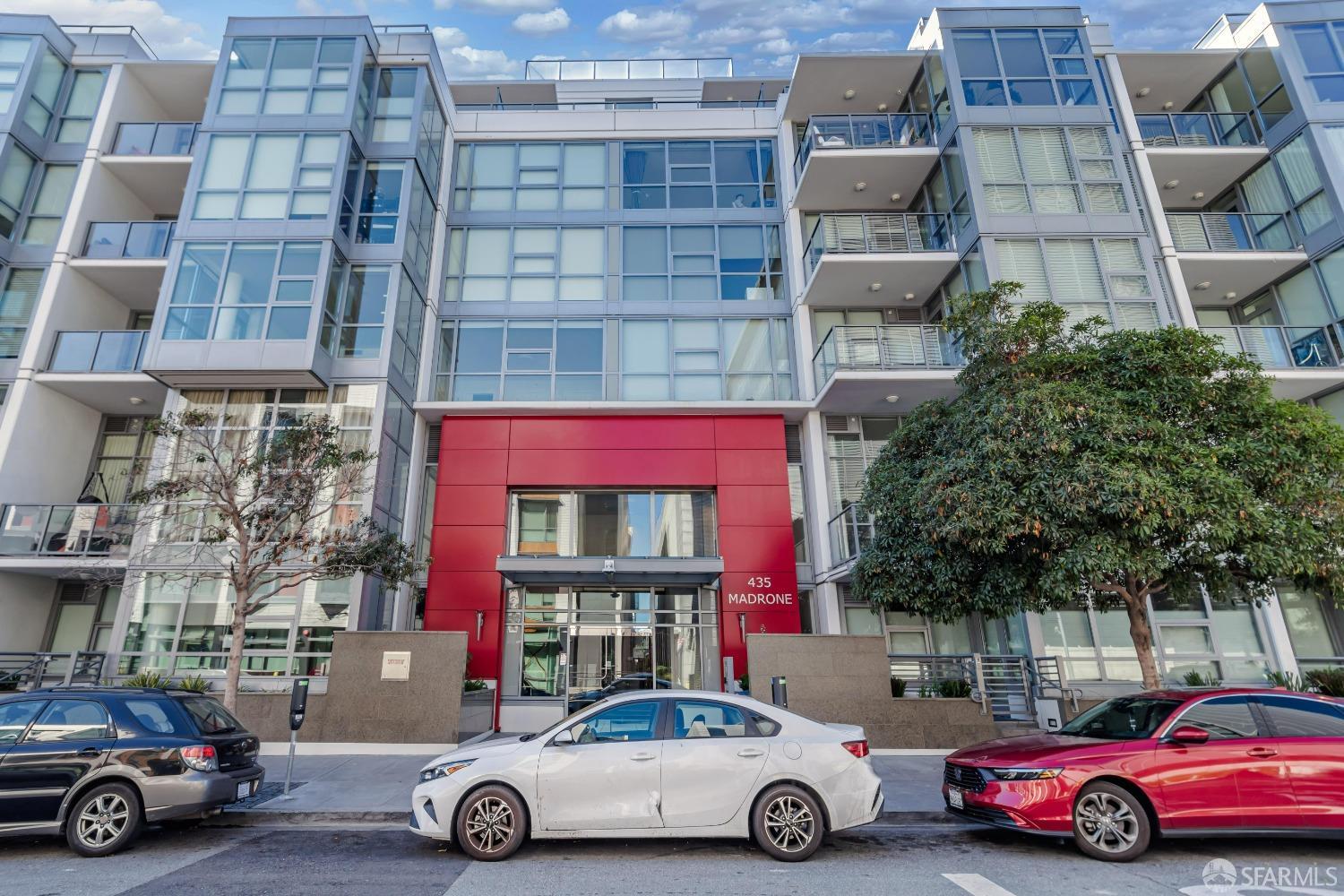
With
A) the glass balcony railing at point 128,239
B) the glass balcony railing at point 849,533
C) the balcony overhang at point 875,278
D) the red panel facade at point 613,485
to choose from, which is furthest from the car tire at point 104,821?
the balcony overhang at point 875,278

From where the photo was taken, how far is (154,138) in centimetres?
1817

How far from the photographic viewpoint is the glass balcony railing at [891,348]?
16.2m

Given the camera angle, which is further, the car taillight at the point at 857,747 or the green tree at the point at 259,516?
the green tree at the point at 259,516

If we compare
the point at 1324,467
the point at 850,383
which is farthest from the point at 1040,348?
the point at 850,383

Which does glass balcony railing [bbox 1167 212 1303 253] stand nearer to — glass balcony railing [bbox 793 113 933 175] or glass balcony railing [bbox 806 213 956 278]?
glass balcony railing [bbox 806 213 956 278]

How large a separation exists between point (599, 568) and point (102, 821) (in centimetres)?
972

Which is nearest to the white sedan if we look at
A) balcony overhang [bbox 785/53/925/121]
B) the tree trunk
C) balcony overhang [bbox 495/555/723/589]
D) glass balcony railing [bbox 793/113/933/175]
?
the tree trunk

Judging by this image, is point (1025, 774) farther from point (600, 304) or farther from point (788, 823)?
point (600, 304)

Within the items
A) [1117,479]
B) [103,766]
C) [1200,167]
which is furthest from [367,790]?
[1200,167]

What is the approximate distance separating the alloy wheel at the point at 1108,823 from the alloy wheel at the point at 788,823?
2.56m

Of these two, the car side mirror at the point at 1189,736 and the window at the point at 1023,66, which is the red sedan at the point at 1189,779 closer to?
the car side mirror at the point at 1189,736

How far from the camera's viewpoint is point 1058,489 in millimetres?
9070

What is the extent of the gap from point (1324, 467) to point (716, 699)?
9.10 metres

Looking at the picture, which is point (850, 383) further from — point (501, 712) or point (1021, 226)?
point (501, 712)
